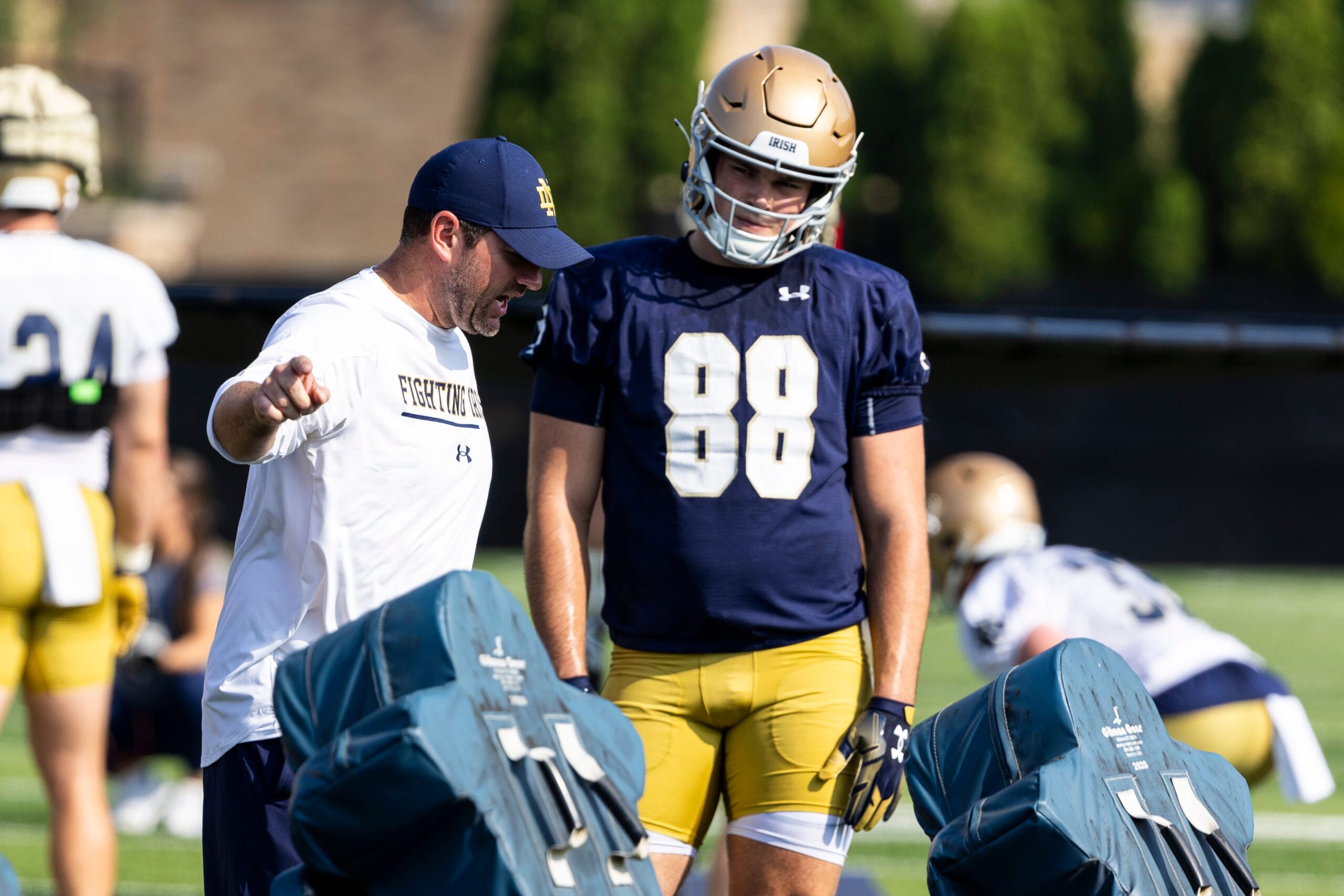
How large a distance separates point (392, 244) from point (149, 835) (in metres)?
21.4

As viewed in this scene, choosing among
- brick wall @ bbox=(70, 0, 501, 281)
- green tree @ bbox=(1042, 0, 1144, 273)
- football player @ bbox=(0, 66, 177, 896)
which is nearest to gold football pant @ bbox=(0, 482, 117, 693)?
football player @ bbox=(0, 66, 177, 896)

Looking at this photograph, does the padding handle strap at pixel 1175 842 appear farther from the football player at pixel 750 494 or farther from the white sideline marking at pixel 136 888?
the white sideline marking at pixel 136 888

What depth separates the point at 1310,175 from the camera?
2212cm

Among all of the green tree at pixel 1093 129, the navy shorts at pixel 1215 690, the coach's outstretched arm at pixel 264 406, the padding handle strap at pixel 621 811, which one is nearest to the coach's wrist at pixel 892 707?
the padding handle strap at pixel 621 811

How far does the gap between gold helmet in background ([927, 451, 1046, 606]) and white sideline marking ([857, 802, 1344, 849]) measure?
69.3 inches

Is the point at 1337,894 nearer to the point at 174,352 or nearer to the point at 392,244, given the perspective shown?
the point at 174,352

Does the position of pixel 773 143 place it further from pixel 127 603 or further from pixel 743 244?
pixel 127 603

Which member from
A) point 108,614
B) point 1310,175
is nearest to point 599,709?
point 108,614

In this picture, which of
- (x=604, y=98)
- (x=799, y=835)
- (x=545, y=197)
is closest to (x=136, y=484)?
(x=545, y=197)

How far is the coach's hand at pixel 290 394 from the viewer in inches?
88.2

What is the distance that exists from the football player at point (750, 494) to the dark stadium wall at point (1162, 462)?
12586mm

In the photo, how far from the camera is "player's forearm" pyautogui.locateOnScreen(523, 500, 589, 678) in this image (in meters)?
2.96

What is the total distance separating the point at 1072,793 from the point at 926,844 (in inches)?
153

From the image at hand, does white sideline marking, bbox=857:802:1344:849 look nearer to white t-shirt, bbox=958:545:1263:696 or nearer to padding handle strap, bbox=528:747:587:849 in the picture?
white t-shirt, bbox=958:545:1263:696
